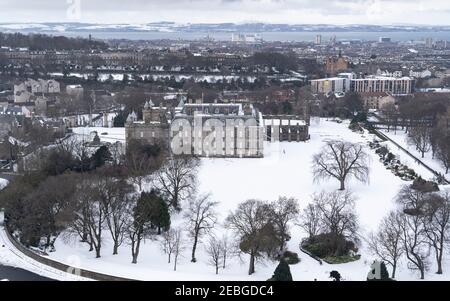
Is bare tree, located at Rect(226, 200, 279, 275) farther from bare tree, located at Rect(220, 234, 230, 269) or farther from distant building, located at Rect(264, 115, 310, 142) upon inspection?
distant building, located at Rect(264, 115, 310, 142)

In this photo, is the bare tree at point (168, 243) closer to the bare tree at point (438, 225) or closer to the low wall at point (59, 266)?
the low wall at point (59, 266)

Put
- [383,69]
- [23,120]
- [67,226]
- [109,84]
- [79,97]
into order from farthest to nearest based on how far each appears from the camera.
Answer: [383,69]
[109,84]
[79,97]
[23,120]
[67,226]

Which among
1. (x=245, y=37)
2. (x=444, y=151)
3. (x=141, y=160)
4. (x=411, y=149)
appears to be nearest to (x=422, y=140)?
(x=411, y=149)

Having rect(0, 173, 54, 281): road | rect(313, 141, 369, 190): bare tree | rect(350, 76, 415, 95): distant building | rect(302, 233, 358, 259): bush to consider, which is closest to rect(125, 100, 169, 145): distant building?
rect(313, 141, 369, 190): bare tree

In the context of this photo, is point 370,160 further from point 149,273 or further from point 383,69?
point 383,69

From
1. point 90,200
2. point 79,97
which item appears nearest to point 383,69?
point 79,97
